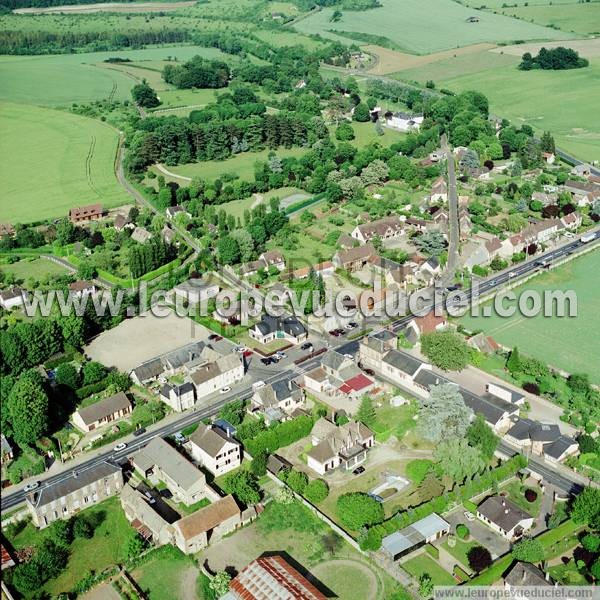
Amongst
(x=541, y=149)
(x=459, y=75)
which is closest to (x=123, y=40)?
(x=459, y=75)

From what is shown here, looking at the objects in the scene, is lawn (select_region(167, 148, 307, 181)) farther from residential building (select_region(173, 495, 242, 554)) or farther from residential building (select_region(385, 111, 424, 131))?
residential building (select_region(173, 495, 242, 554))

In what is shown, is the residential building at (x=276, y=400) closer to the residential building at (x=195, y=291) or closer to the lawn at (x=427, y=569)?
the lawn at (x=427, y=569)

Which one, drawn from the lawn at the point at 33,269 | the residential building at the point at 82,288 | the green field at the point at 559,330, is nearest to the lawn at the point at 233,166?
the lawn at the point at 33,269

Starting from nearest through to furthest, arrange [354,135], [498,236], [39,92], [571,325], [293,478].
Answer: [293,478] < [571,325] < [498,236] < [354,135] < [39,92]

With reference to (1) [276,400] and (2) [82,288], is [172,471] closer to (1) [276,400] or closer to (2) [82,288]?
(1) [276,400]

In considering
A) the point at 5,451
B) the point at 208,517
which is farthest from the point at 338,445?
the point at 5,451

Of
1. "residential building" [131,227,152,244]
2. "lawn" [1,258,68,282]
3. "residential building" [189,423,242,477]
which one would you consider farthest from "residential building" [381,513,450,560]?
"residential building" [131,227,152,244]

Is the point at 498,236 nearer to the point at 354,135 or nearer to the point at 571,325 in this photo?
the point at 571,325
